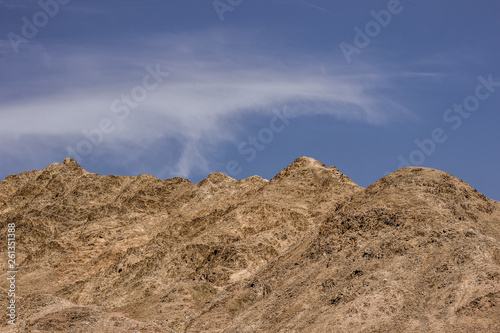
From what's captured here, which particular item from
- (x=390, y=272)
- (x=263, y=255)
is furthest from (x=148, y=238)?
(x=390, y=272)

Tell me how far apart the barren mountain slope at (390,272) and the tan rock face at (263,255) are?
10cm

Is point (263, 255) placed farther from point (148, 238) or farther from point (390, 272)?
point (390, 272)

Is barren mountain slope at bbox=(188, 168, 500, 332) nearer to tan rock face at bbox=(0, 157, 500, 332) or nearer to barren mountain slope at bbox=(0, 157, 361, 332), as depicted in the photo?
tan rock face at bbox=(0, 157, 500, 332)

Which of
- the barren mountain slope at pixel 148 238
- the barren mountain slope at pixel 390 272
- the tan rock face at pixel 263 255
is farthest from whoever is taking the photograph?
the barren mountain slope at pixel 148 238

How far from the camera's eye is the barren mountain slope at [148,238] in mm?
42125

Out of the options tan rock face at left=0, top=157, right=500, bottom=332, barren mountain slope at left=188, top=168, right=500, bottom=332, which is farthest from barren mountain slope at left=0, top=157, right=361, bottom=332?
barren mountain slope at left=188, top=168, right=500, bottom=332

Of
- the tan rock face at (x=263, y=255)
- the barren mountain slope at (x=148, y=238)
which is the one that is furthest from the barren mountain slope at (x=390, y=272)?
the barren mountain slope at (x=148, y=238)

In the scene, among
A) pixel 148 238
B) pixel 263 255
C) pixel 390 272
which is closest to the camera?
pixel 390 272

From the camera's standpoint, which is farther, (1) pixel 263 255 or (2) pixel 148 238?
(2) pixel 148 238

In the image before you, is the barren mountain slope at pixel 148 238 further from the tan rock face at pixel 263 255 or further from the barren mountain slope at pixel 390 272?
the barren mountain slope at pixel 390 272

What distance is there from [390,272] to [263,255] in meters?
15.6

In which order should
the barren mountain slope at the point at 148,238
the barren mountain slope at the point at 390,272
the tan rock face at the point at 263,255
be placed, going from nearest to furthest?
the barren mountain slope at the point at 390,272
the tan rock face at the point at 263,255
the barren mountain slope at the point at 148,238

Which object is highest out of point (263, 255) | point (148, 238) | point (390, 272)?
point (148, 238)

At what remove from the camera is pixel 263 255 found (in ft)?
160
